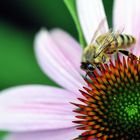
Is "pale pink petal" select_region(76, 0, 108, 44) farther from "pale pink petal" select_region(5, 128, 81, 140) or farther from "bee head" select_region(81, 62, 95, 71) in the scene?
"pale pink petal" select_region(5, 128, 81, 140)

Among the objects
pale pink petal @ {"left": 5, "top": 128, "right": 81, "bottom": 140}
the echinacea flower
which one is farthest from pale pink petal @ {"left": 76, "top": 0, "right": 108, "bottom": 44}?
pale pink petal @ {"left": 5, "top": 128, "right": 81, "bottom": 140}

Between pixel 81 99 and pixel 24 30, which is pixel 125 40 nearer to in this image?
pixel 81 99

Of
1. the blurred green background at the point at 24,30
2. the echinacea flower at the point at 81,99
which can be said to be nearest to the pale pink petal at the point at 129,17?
the echinacea flower at the point at 81,99

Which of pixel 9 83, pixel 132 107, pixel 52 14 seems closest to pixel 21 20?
pixel 52 14

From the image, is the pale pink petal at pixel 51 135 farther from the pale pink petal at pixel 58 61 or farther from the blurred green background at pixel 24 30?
the blurred green background at pixel 24 30

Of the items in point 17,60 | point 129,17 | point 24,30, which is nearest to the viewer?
point 129,17

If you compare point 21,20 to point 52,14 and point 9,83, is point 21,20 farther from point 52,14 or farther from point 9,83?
point 9,83

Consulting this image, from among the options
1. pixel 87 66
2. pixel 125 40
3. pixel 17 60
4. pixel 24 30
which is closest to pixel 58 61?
pixel 87 66

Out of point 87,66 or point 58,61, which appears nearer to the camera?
point 87,66
